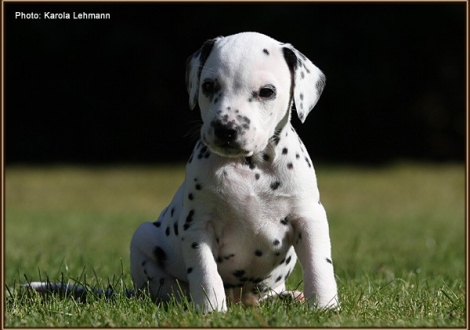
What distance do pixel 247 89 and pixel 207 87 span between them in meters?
0.25

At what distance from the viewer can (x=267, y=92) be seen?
15.1 feet

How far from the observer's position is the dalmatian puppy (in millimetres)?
4547

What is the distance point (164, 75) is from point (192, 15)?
167cm

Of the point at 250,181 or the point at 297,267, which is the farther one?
the point at 297,267

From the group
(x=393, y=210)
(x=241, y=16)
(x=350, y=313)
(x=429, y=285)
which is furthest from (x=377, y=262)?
(x=241, y=16)

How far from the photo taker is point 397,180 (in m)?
18.8

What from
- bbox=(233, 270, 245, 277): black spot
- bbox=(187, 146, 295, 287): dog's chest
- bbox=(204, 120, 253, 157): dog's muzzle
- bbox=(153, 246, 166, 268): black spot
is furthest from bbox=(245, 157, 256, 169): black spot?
bbox=(153, 246, 166, 268): black spot

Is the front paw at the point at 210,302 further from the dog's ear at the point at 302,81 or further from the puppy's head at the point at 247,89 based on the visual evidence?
the dog's ear at the point at 302,81

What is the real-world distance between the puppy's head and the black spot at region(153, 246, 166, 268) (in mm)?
1049

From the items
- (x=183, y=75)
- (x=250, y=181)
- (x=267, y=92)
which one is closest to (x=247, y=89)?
(x=267, y=92)

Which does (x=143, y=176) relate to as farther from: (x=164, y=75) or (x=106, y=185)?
(x=164, y=75)

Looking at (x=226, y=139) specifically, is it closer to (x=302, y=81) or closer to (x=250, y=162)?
(x=250, y=162)

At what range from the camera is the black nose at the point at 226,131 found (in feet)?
14.4

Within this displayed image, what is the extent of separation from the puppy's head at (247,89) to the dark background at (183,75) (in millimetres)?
14964
